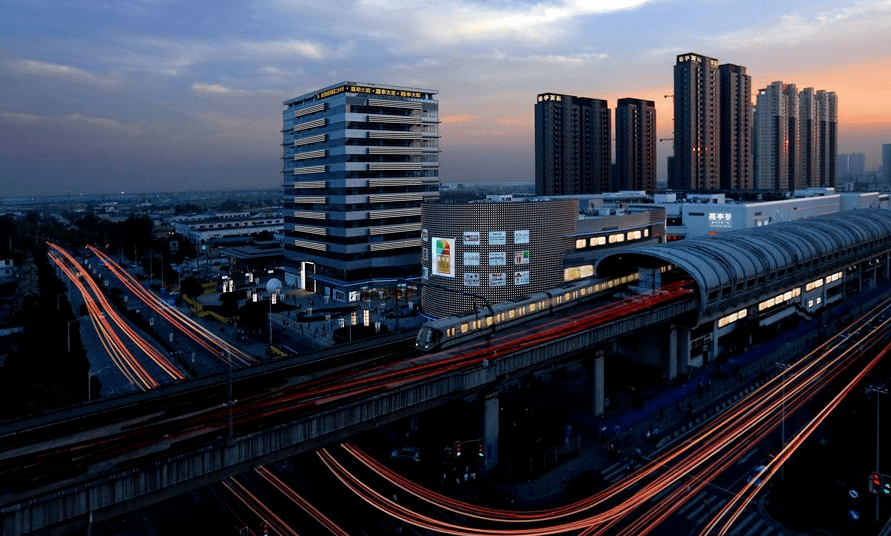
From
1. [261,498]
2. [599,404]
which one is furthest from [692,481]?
[261,498]

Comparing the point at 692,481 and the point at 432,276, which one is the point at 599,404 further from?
the point at 432,276

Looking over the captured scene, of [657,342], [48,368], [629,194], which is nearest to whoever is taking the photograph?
[48,368]

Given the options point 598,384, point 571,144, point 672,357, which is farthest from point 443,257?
point 571,144

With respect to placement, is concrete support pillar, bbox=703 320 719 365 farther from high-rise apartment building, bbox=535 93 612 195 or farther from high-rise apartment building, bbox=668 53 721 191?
high-rise apartment building, bbox=535 93 612 195

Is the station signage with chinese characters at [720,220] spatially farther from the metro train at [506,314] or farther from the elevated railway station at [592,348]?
the metro train at [506,314]

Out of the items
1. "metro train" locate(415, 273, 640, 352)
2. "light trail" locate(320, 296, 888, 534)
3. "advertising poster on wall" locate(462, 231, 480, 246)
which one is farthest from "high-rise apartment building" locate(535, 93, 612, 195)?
"light trail" locate(320, 296, 888, 534)

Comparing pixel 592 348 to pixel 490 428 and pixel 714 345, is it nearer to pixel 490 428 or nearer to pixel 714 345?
pixel 490 428
